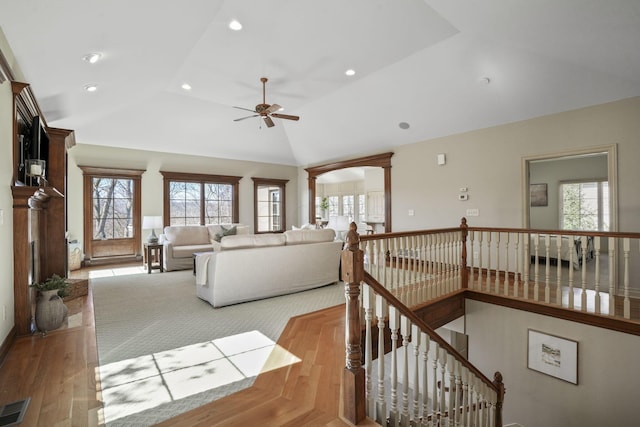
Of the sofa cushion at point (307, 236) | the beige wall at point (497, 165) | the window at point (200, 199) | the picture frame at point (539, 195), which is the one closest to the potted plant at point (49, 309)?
→ the sofa cushion at point (307, 236)

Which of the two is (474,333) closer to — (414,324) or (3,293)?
(414,324)

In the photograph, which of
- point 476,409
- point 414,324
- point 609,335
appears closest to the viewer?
point 414,324

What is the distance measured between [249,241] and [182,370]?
210 centimetres

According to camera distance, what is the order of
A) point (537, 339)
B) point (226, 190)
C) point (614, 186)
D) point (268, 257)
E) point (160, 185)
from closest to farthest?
1. point (537, 339)
2. point (614, 186)
3. point (268, 257)
4. point (160, 185)
5. point (226, 190)

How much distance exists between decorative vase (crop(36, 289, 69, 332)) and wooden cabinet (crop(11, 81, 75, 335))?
0.29 feet

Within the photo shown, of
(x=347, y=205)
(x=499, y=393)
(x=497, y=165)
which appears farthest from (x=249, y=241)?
(x=347, y=205)

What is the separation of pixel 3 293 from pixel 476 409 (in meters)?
4.06

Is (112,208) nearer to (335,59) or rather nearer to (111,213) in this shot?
(111,213)

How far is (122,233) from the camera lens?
732 cm

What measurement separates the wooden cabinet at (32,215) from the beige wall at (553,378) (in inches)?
202

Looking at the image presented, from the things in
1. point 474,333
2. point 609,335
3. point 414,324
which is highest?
point 414,324

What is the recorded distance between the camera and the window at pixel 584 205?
6922 mm

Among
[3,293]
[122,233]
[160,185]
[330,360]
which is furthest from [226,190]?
[330,360]

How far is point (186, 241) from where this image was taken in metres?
7.13
